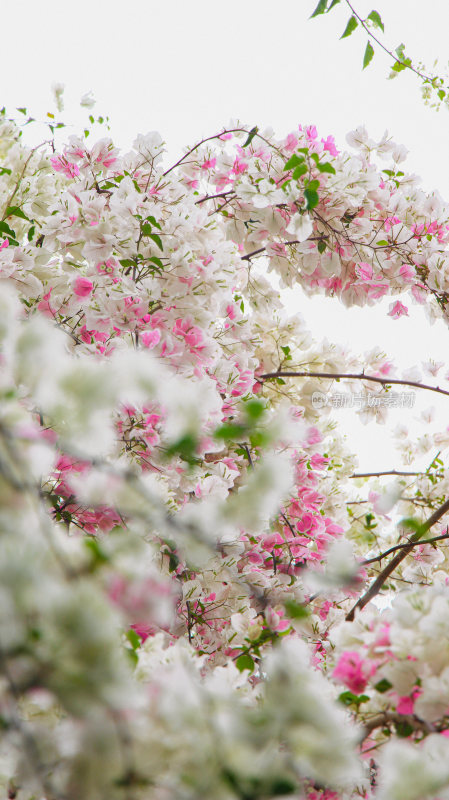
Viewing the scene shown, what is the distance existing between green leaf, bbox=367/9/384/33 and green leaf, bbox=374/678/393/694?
112 cm

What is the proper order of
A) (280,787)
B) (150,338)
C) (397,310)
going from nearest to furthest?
(280,787)
(150,338)
(397,310)

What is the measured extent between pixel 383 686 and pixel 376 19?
114 cm

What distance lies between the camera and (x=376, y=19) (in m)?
1.10

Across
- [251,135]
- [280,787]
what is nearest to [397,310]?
[251,135]

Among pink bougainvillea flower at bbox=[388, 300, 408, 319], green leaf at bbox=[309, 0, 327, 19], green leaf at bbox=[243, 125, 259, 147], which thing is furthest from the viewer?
pink bougainvillea flower at bbox=[388, 300, 408, 319]

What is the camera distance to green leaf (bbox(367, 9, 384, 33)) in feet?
3.59

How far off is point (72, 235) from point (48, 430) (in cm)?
43

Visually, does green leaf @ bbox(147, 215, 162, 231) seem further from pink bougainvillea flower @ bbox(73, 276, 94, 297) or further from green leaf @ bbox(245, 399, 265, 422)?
green leaf @ bbox(245, 399, 265, 422)

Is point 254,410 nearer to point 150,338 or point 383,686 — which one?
point 383,686

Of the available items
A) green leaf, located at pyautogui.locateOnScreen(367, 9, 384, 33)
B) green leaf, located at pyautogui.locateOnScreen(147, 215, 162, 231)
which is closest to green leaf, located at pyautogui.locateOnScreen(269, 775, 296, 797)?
green leaf, located at pyautogui.locateOnScreen(147, 215, 162, 231)

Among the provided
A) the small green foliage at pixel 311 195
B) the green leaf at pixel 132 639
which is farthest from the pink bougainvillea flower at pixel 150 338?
the green leaf at pixel 132 639

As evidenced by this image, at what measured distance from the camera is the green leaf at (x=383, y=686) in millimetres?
669

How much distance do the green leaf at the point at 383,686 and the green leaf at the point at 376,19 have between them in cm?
112

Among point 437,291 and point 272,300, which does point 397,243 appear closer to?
point 437,291
